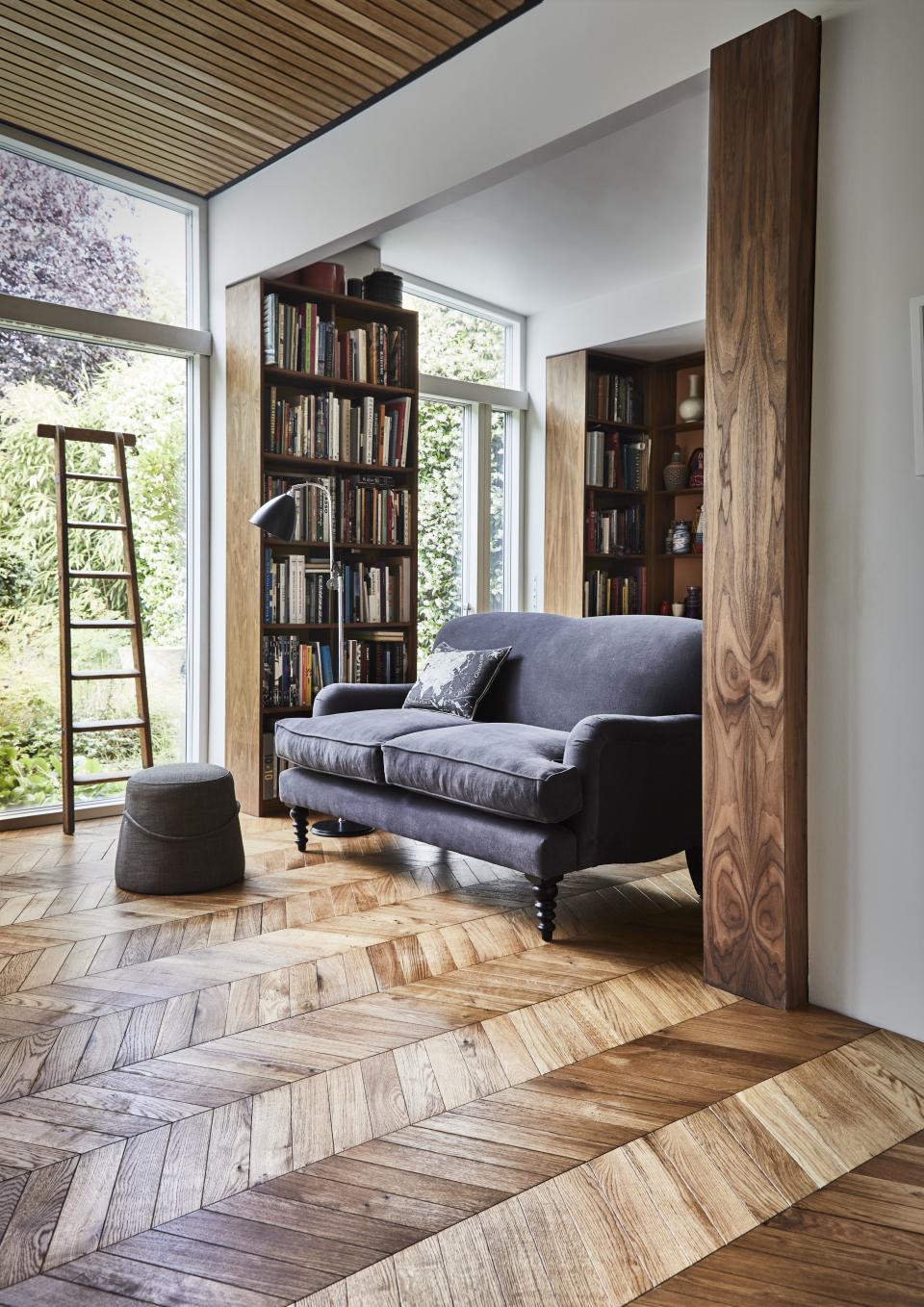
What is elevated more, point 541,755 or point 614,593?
point 614,593

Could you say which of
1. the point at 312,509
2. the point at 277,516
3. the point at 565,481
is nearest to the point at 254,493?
the point at 312,509

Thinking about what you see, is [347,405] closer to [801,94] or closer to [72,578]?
[72,578]

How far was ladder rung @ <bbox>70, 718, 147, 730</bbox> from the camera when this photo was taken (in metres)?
4.61

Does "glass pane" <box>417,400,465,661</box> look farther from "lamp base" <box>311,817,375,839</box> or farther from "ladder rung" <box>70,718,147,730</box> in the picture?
"ladder rung" <box>70,718,147,730</box>

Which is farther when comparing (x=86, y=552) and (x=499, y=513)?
(x=499, y=513)

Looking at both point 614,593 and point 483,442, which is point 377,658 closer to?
point 483,442

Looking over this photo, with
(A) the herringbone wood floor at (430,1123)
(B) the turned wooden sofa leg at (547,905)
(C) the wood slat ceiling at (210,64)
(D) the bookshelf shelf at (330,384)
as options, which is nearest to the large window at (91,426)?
(C) the wood slat ceiling at (210,64)

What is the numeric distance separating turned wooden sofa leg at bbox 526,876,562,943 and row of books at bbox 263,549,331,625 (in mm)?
2308

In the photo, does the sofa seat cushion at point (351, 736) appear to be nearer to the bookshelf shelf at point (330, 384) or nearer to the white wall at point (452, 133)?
the white wall at point (452, 133)

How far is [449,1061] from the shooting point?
2328 mm

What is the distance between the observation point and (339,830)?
4.62 meters

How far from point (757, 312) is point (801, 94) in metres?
0.53

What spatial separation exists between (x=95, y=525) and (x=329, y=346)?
4.77 feet

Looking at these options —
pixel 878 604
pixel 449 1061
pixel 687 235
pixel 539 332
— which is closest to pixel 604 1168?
pixel 449 1061
